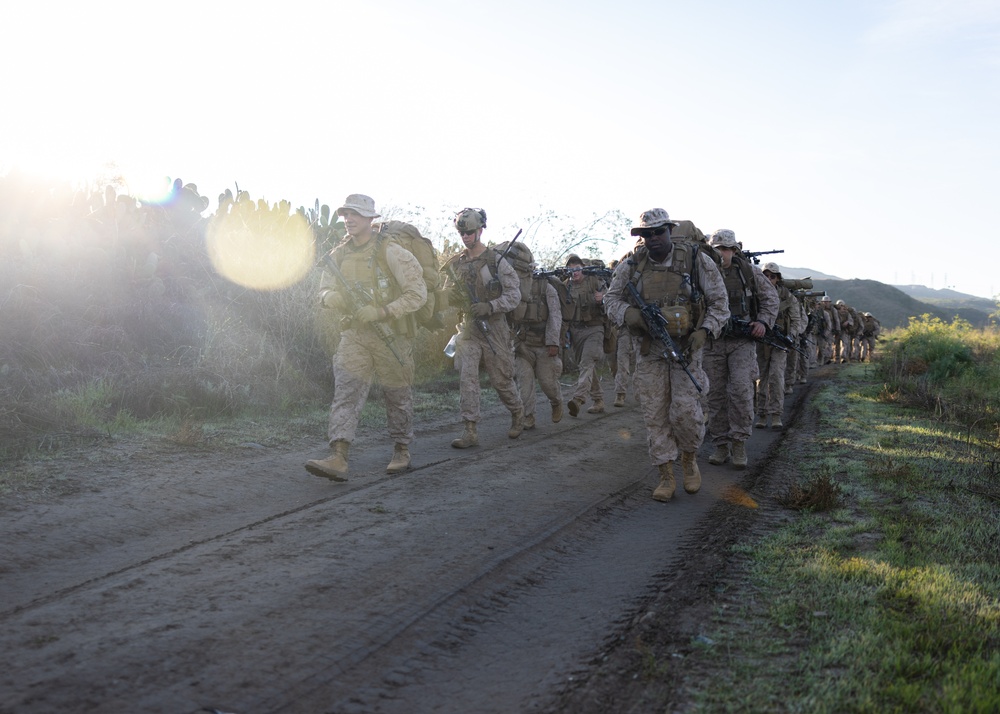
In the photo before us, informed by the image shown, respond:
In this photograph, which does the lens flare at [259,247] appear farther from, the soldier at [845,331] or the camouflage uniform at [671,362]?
the soldier at [845,331]

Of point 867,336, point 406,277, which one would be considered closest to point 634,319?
point 406,277

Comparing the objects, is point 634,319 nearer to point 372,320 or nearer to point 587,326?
point 372,320

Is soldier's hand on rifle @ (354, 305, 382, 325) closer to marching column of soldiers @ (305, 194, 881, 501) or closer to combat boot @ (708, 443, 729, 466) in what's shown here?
marching column of soldiers @ (305, 194, 881, 501)

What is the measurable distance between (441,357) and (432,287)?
7487mm

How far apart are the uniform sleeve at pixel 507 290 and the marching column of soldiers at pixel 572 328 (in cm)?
2

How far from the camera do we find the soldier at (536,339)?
998cm

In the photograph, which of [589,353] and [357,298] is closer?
[357,298]

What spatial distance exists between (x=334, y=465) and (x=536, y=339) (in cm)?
417

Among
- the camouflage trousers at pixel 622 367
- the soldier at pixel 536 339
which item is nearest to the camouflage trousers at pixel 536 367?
the soldier at pixel 536 339

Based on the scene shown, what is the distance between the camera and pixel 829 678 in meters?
3.10

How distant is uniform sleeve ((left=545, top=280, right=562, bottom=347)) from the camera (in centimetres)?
998

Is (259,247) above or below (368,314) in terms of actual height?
above

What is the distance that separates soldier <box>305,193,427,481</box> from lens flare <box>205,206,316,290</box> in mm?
5531

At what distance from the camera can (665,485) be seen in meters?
6.66
